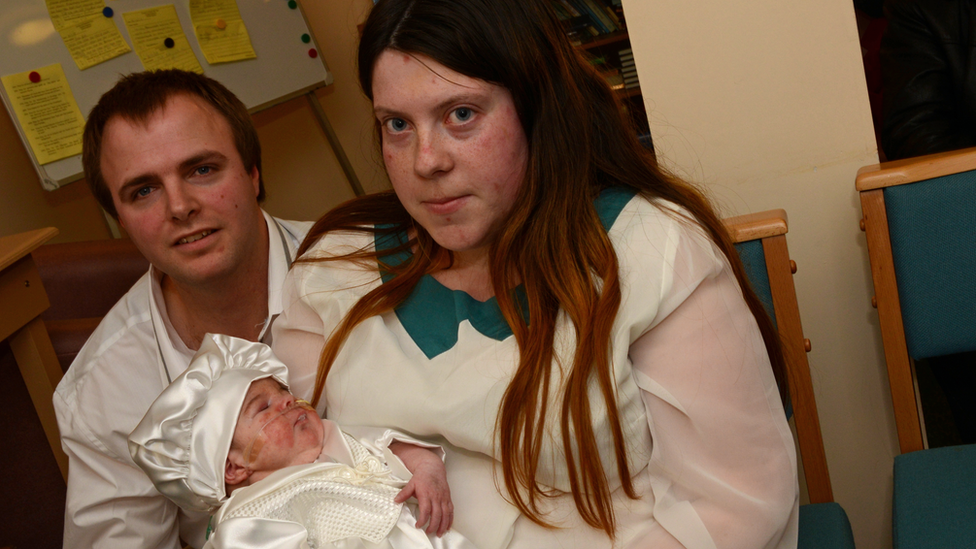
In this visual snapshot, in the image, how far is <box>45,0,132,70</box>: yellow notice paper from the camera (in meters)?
2.89

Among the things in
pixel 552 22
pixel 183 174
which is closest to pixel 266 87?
pixel 183 174

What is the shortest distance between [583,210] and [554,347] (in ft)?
0.73

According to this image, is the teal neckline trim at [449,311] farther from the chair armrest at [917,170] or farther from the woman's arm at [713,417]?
the chair armrest at [917,170]

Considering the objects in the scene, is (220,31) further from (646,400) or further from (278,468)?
(646,400)

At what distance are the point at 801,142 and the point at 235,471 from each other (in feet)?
4.26

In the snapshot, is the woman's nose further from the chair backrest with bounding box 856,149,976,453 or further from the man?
the chair backrest with bounding box 856,149,976,453

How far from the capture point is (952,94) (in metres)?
2.18

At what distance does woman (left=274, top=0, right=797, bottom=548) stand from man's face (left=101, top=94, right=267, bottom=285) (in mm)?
552

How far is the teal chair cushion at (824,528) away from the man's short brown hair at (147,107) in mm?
1416

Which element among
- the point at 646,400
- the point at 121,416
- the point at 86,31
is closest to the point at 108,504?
the point at 121,416

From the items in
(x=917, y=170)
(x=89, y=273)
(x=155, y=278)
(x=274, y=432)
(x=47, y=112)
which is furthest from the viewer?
(x=47, y=112)

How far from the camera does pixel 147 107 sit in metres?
1.77

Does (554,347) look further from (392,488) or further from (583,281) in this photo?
(392,488)

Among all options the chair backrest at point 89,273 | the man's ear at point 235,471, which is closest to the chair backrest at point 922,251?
the man's ear at point 235,471
